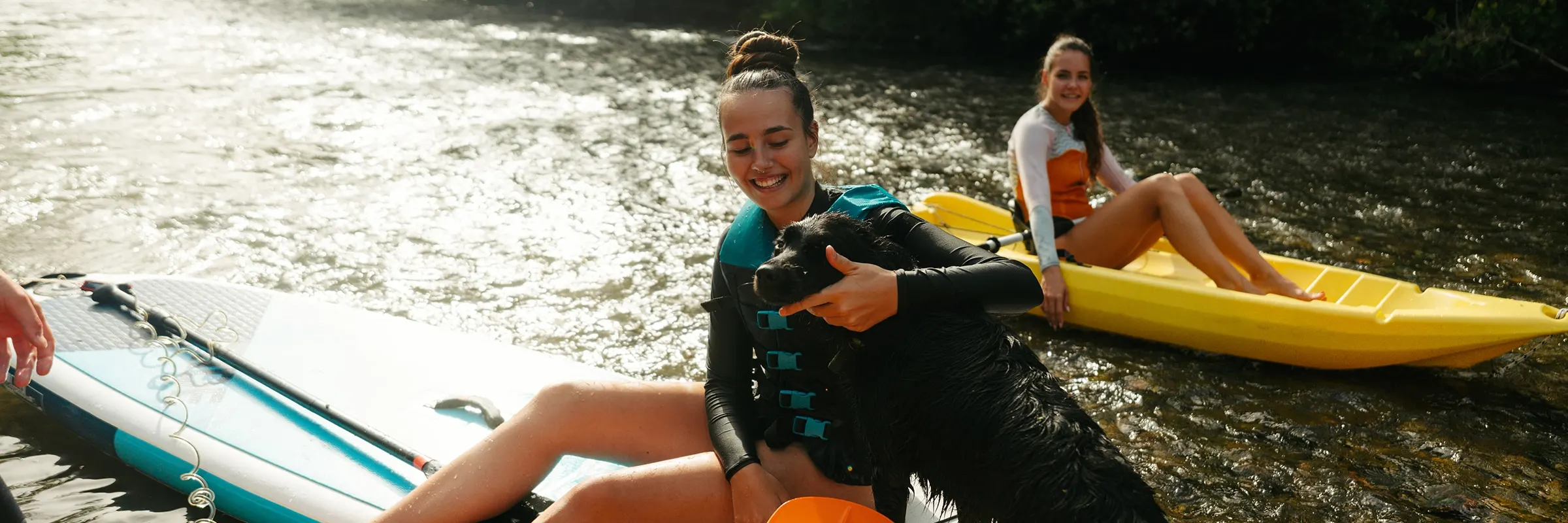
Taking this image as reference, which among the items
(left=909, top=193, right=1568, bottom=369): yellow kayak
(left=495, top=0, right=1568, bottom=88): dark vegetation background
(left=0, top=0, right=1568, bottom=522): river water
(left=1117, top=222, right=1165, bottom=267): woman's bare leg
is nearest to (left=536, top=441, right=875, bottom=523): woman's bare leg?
(left=0, top=0, right=1568, bottom=522): river water

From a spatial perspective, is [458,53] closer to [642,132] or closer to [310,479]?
[642,132]

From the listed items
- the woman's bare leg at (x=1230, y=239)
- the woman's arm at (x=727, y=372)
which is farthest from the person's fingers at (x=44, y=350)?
the woman's bare leg at (x=1230, y=239)

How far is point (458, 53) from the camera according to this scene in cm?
1403

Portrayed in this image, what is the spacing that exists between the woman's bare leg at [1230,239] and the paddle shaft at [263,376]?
142 inches

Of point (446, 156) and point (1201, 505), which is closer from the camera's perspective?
point (1201, 505)

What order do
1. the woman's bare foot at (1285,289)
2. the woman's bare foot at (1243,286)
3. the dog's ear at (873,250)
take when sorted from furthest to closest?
the woman's bare foot at (1243,286)
the woman's bare foot at (1285,289)
the dog's ear at (873,250)

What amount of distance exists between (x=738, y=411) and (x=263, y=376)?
1.90 metres

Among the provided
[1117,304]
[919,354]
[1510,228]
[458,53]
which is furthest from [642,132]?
Result: [919,354]

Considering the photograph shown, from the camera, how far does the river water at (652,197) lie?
430 centimetres

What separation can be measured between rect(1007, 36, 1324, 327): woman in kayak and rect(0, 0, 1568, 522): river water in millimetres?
402

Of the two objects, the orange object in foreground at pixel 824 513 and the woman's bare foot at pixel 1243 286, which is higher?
the orange object in foreground at pixel 824 513

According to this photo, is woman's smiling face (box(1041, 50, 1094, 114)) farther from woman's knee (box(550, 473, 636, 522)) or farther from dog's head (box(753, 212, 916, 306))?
woman's knee (box(550, 473, 636, 522))

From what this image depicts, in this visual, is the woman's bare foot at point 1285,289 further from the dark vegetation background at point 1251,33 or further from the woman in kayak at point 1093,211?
the dark vegetation background at point 1251,33

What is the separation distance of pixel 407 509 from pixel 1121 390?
129 inches
